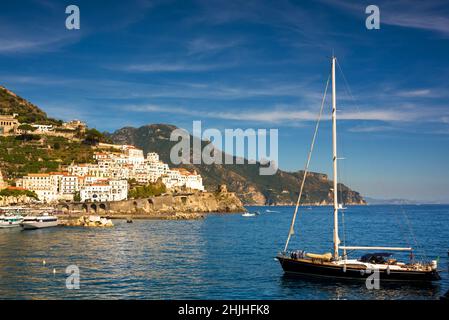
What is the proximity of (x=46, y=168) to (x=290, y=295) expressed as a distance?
14212 centimetres

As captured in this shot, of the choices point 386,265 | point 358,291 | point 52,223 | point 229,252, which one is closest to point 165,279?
point 358,291

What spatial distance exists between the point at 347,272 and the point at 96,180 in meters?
134

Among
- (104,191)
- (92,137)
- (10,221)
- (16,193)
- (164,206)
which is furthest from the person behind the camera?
(92,137)

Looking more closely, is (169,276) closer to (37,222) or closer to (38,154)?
(37,222)

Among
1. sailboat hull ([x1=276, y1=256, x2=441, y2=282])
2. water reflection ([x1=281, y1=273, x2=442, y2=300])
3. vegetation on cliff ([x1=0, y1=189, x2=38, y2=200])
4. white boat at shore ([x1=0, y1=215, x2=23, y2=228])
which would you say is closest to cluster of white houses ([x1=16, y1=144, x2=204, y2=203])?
vegetation on cliff ([x1=0, y1=189, x2=38, y2=200])

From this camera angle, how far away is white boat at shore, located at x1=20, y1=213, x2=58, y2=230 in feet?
283

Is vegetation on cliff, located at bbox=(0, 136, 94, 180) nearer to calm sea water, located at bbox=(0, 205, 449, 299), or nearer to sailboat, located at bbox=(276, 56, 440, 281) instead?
calm sea water, located at bbox=(0, 205, 449, 299)

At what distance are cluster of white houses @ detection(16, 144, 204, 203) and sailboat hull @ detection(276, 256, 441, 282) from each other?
4732 inches

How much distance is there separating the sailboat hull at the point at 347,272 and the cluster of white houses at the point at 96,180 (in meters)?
120

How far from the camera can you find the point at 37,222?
289 feet

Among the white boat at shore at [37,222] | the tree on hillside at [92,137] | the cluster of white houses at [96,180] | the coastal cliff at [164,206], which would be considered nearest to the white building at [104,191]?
the cluster of white houses at [96,180]

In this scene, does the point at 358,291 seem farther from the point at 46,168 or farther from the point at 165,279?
the point at 46,168

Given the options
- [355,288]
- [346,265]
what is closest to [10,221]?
[346,265]

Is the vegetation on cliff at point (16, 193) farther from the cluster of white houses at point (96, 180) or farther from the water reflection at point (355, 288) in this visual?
the water reflection at point (355, 288)
